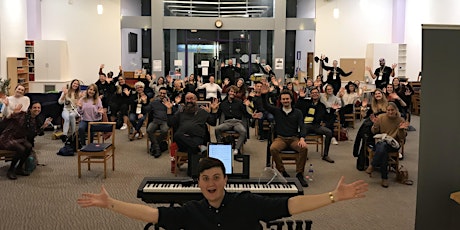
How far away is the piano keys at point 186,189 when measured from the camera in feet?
14.0

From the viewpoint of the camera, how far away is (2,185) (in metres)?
6.84

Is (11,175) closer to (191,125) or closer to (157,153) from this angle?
(157,153)

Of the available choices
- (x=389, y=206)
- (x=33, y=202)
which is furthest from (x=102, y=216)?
(x=389, y=206)

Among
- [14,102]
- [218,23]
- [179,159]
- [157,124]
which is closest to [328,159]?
[179,159]

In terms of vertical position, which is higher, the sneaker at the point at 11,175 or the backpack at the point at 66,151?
the backpack at the point at 66,151

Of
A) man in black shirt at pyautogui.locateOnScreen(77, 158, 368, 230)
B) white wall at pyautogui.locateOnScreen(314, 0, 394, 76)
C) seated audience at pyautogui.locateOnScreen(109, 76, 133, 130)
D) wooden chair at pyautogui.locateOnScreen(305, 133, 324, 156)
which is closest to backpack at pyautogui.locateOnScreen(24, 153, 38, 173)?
seated audience at pyautogui.locateOnScreen(109, 76, 133, 130)

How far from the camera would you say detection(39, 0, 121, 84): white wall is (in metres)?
16.2

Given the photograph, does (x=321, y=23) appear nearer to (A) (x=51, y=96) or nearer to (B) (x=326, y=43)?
(B) (x=326, y=43)

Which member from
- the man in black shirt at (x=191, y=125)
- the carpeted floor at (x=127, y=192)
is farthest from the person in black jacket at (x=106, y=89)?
the man in black shirt at (x=191, y=125)

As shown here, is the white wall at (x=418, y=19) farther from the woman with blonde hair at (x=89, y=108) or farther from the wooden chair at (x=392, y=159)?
the woman with blonde hair at (x=89, y=108)

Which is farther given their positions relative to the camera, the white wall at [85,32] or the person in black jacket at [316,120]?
the white wall at [85,32]

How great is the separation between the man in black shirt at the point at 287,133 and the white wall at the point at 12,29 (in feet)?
29.5

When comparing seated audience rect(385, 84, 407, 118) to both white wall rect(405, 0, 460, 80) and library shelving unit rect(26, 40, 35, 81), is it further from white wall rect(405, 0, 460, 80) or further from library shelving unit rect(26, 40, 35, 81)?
library shelving unit rect(26, 40, 35, 81)

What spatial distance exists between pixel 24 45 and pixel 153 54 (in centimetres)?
404
